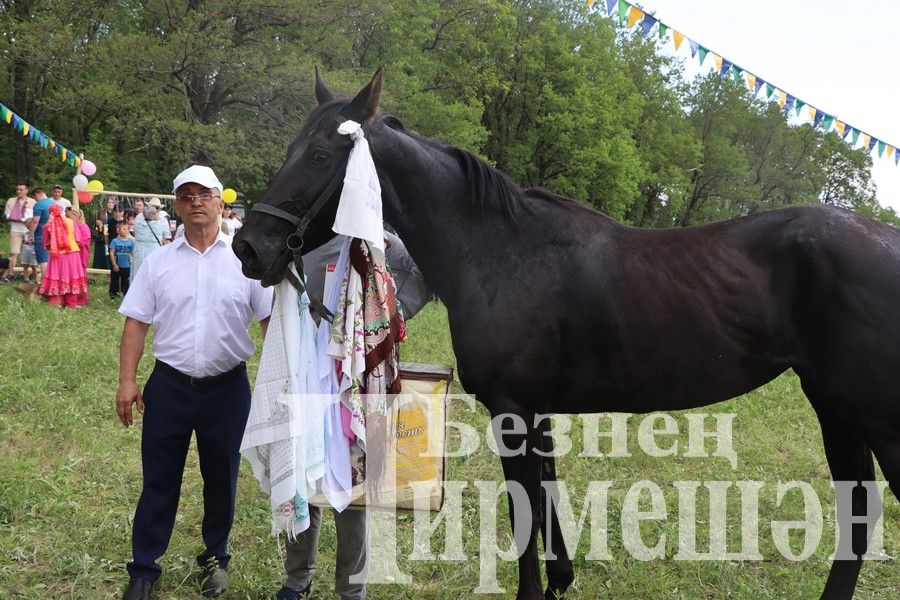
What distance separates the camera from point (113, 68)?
17.4 meters

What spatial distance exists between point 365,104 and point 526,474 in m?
1.78

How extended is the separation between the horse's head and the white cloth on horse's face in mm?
67

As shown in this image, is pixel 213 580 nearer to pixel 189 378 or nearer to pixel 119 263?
pixel 189 378

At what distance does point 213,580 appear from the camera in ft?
11.3

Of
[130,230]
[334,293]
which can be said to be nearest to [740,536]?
[334,293]

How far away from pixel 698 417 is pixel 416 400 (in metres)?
4.24

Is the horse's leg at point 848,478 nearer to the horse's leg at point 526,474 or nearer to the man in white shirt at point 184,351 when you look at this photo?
the horse's leg at point 526,474

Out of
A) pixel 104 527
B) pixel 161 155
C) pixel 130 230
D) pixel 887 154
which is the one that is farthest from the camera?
pixel 161 155

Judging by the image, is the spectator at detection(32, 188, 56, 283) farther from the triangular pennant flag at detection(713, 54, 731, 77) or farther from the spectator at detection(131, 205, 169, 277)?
the triangular pennant flag at detection(713, 54, 731, 77)

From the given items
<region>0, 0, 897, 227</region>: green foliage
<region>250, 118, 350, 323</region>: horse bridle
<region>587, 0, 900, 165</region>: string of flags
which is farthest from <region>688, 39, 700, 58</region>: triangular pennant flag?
<region>0, 0, 897, 227</region>: green foliage

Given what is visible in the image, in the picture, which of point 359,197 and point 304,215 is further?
point 304,215

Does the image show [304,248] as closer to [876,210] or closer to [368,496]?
[368,496]

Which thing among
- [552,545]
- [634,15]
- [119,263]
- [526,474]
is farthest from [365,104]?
[119,263]

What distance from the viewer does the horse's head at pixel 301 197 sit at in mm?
2740
